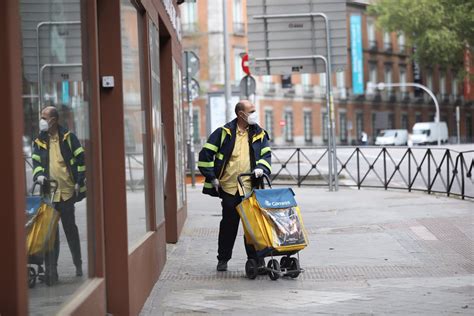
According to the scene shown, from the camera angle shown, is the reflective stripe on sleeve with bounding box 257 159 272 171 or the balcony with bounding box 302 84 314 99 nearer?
the reflective stripe on sleeve with bounding box 257 159 272 171

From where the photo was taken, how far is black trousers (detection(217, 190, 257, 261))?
33.5 feet

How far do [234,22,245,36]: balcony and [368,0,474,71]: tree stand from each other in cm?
1022

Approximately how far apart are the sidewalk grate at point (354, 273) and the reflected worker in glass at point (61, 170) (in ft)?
13.0

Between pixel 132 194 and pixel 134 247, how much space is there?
1.38 feet

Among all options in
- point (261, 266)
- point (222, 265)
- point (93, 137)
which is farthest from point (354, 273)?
point (93, 137)

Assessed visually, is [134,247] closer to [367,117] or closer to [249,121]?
[249,121]

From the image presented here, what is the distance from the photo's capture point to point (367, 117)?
87312 millimetres

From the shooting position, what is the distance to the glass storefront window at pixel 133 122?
25.8 ft

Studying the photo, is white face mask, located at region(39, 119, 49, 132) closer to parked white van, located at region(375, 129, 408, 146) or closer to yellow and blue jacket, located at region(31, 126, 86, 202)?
yellow and blue jacket, located at region(31, 126, 86, 202)

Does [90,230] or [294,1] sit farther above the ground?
[294,1]

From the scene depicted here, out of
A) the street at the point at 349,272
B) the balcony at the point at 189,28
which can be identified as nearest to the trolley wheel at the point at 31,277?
the street at the point at 349,272

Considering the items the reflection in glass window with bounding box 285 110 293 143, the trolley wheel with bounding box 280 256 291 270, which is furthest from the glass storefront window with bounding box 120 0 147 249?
the reflection in glass window with bounding box 285 110 293 143

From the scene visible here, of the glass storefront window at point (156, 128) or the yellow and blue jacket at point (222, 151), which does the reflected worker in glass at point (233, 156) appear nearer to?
the yellow and blue jacket at point (222, 151)

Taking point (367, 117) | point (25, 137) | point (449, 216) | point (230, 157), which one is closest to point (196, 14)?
point (367, 117)
